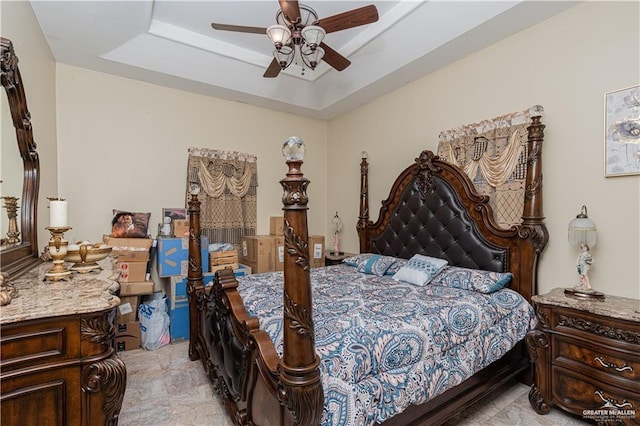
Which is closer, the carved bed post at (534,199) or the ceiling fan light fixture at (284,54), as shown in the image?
the ceiling fan light fixture at (284,54)

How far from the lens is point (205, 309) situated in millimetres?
2580

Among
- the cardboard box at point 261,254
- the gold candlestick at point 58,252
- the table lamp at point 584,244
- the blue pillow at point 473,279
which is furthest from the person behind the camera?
the cardboard box at point 261,254

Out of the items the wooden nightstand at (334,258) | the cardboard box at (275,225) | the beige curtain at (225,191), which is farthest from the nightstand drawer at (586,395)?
the beige curtain at (225,191)

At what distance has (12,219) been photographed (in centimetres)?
180

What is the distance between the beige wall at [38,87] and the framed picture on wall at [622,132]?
150 inches

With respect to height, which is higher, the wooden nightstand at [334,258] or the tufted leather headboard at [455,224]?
the tufted leather headboard at [455,224]

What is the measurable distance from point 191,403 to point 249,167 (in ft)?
9.37

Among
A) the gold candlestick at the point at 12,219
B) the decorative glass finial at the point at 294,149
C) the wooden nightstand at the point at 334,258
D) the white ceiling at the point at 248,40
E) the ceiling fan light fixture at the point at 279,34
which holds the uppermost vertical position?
the white ceiling at the point at 248,40

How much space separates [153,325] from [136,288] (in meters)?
0.42

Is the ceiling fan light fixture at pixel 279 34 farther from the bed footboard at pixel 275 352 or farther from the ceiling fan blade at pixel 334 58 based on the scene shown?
the bed footboard at pixel 275 352

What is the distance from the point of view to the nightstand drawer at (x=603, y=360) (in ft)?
5.74

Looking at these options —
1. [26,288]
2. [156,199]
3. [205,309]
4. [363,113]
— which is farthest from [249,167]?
[26,288]

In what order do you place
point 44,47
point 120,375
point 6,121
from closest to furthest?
point 120,375 < point 6,121 < point 44,47

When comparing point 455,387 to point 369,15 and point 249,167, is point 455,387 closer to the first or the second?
point 369,15
